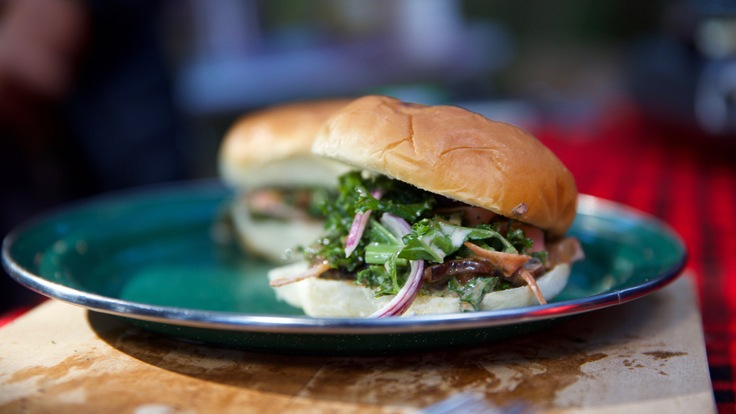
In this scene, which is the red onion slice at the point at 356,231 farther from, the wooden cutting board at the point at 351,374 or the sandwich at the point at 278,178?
the sandwich at the point at 278,178

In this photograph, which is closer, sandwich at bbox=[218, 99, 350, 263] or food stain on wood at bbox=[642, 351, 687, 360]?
food stain on wood at bbox=[642, 351, 687, 360]

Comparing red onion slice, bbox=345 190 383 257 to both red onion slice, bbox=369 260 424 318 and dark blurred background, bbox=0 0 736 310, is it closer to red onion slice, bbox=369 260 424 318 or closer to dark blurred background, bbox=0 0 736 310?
red onion slice, bbox=369 260 424 318

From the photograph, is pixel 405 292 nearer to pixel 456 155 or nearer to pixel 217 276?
pixel 456 155

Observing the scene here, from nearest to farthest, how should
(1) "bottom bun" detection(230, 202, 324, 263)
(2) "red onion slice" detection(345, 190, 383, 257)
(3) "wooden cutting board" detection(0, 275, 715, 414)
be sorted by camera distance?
1. (3) "wooden cutting board" detection(0, 275, 715, 414)
2. (2) "red onion slice" detection(345, 190, 383, 257)
3. (1) "bottom bun" detection(230, 202, 324, 263)

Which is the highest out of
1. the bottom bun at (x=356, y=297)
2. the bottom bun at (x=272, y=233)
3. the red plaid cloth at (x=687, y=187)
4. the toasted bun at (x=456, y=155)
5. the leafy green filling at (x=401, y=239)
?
the toasted bun at (x=456, y=155)

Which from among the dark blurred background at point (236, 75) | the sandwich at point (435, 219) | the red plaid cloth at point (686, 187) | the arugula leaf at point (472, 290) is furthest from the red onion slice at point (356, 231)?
the dark blurred background at point (236, 75)

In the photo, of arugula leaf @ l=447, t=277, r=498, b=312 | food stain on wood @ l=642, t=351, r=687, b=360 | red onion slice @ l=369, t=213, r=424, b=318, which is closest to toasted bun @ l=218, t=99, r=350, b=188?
red onion slice @ l=369, t=213, r=424, b=318

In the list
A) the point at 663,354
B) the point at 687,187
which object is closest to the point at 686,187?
the point at 687,187
